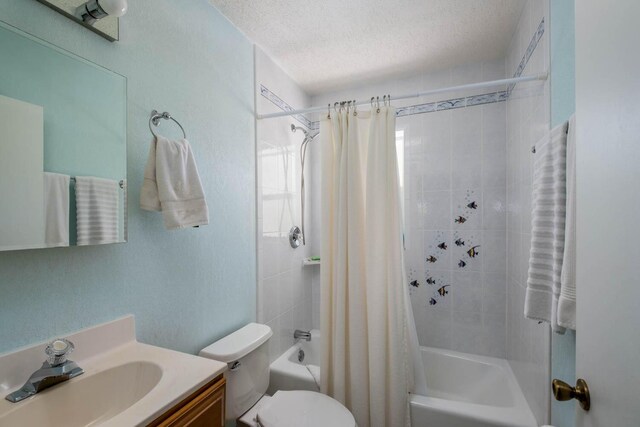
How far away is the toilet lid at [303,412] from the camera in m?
Answer: 1.38

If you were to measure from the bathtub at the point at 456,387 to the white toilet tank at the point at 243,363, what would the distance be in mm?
347

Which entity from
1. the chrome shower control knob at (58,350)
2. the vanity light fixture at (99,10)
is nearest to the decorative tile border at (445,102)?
the vanity light fixture at (99,10)

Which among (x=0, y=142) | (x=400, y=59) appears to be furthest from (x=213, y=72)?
(x=400, y=59)

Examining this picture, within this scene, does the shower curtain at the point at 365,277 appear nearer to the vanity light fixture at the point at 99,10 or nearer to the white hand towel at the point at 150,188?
the white hand towel at the point at 150,188

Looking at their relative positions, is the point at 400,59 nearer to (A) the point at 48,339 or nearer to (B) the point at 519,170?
(B) the point at 519,170

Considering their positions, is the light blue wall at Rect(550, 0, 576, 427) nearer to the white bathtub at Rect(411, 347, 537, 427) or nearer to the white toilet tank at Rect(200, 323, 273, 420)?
the white bathtub at Rect(411, 347, 537, 427)

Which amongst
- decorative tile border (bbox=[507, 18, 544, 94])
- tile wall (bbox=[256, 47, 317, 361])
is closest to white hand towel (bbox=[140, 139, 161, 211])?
tile wall (bbox=[256, 47, 317, 361])

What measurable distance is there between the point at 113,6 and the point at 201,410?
1.28m

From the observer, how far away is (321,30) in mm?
1783

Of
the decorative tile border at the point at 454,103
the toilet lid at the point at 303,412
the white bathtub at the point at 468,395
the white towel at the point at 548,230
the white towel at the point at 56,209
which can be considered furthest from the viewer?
the decorative tile border at the point at 454,103

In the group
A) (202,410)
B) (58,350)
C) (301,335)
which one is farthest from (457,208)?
(58,350)

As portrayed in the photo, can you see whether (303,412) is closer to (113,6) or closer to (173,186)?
(173,186)

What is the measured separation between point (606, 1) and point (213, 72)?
1.54 meters

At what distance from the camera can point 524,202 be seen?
5.55 ft
